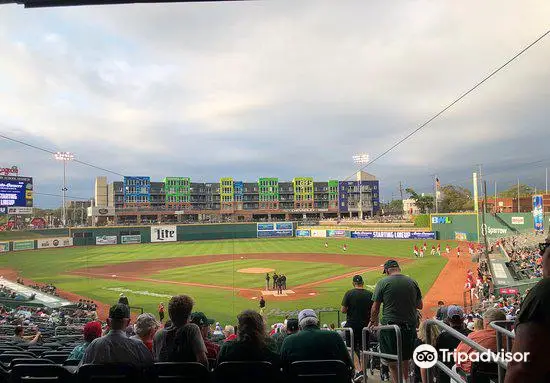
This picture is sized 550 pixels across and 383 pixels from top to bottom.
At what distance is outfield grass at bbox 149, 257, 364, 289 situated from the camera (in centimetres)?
3178

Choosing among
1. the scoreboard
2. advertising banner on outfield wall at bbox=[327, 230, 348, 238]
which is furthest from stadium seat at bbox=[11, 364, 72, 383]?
advertising banner on outfield wall at bbox=[327, 230, 348, 238]

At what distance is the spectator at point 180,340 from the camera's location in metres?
3.88

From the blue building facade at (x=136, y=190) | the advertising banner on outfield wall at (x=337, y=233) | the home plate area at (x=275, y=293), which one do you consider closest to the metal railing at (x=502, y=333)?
the home plate area at (x=275, y=293)

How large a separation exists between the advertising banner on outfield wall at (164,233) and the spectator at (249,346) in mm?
61958

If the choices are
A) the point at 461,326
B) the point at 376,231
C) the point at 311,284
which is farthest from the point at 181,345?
the point at 376,231

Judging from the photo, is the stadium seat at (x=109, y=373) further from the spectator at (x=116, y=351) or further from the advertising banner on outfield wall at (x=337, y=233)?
the advertising banner on outfield wall at (x=337, y=233)

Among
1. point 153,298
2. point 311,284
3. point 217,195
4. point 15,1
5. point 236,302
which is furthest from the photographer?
point 217,195

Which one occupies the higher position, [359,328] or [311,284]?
[359,328]

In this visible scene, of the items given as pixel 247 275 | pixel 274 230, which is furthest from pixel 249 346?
pixel 274 230

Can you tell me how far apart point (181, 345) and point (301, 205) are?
102 metres

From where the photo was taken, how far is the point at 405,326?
511 cm

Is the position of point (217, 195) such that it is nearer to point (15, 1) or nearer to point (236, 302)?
point (236, 302)

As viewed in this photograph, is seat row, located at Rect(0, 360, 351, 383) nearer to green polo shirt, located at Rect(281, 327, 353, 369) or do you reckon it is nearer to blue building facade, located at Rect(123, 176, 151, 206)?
green polo shirt, located at Rect(281, 327, 353, 369)

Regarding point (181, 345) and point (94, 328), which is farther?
point (94, 328)
